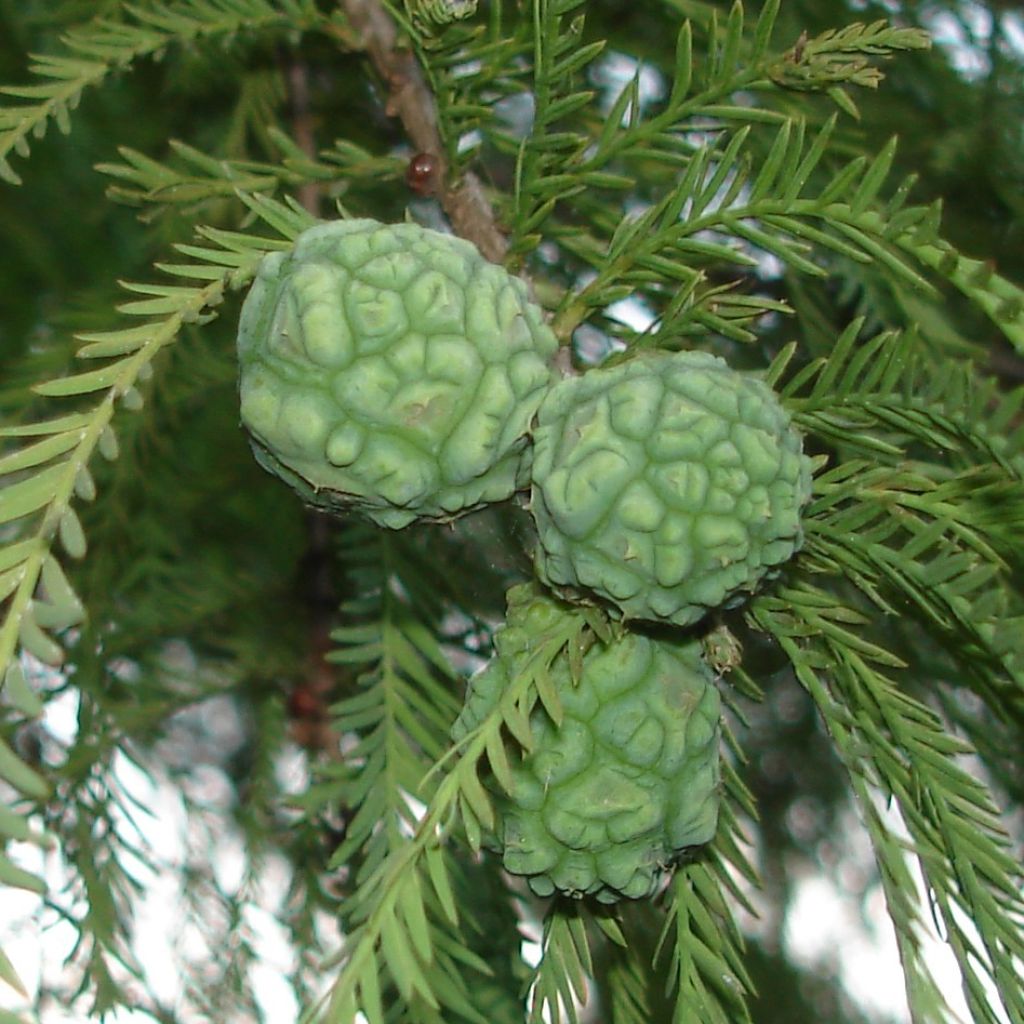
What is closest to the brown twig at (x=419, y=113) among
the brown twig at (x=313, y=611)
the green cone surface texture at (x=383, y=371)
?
the green cone surface texture at (x=383, y=371)

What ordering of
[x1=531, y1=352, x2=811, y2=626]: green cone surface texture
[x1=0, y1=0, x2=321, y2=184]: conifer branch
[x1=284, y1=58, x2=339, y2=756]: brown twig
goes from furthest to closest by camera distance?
[x1=284, y1=58, x2=339, y2=756]: brown twig → [x1=0, y1=0, x2=321, y2=184]: conifer branch → [x1=531, y1=352, x2=811, y2=626]: green cone surface texture

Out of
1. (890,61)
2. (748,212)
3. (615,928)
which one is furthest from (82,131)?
(615,928)

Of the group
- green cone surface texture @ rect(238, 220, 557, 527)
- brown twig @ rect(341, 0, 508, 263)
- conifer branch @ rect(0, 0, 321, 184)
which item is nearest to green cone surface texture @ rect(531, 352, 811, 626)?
green cone surface texture @ rect(238, 220, 557, 527)

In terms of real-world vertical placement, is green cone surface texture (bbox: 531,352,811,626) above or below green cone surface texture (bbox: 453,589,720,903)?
above

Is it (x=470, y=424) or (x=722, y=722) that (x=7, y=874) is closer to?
(x=470, y=424)

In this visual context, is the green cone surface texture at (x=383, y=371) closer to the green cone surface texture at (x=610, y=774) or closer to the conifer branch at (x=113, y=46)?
the green cone surface texture at (x=610, y=774)

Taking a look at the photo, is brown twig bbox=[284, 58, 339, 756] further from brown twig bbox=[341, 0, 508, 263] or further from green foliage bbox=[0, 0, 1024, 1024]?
brown twig bbox=[341, 0, 508, 263]

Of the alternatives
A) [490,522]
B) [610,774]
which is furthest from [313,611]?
[610,774]
